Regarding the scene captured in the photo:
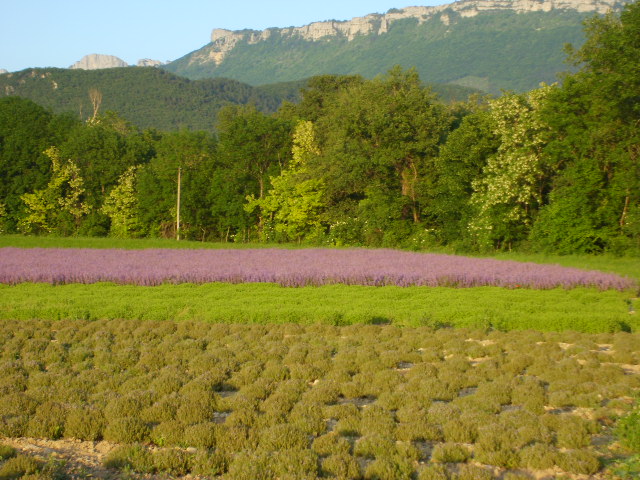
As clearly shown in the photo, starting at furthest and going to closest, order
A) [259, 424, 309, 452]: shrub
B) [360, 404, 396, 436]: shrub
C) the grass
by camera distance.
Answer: the grass, [360, 404, 396, 436]: shrub, [259, 424, 309, 452]: shrub

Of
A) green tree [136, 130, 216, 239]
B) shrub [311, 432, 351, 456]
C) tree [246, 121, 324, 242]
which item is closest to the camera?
shrub [311, 432, 351, 456]

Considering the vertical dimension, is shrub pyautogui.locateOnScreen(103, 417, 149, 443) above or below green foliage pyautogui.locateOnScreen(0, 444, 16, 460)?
below

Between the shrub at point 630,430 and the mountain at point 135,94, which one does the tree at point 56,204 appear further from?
the mountain at point 135,94

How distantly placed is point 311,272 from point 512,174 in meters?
15.7

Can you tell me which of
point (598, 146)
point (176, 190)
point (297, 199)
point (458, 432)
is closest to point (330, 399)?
point (458, 432)

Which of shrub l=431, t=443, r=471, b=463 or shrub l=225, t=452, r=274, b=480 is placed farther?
shrub l=431, t=443, r=471, b=463

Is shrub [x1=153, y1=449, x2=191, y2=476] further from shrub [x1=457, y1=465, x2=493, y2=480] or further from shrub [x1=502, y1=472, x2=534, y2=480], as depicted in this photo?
shrub [x1=502, y1=472, x2=534, y2=480]

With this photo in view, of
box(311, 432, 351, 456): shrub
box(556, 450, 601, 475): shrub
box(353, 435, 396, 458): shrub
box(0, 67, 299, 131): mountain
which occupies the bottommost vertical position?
box(311, 432, 351, 456): shrub

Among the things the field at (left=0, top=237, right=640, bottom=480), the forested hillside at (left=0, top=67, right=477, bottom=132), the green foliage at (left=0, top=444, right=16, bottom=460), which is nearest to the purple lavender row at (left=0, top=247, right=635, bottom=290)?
the field at (left=0, top=237, right=640, bottom=480)

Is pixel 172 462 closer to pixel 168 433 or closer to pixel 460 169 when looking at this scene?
pixel 168 433

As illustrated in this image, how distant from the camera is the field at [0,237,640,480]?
6.33 metres

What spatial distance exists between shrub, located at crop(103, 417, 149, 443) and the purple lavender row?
13751mm

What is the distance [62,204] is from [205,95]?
76.1 metres

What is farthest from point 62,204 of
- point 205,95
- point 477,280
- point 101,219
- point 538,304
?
point 205,95
